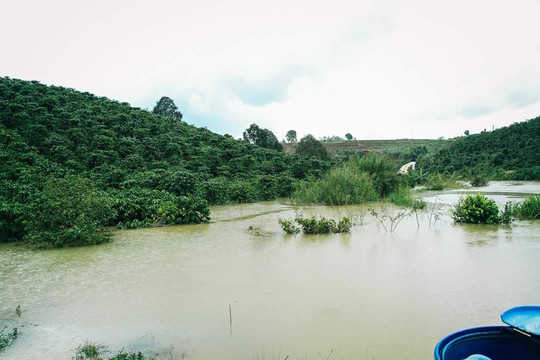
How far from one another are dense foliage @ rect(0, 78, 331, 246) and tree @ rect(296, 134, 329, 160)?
12.0 feet

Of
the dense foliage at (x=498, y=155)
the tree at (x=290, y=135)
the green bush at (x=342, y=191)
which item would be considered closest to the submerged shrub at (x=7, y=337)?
Result: the green bush at (x=342, y=191)

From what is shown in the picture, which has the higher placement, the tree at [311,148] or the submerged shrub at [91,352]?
the tree at [311,148]

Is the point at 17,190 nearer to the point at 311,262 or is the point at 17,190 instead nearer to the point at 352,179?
the point at 311,262

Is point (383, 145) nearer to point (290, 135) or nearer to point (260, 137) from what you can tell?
point (290, 135)

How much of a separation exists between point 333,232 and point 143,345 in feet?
14.4

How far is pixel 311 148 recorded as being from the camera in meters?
23.1

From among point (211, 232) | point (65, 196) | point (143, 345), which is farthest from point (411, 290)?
point (65, 196)

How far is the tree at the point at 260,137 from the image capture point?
24.3m

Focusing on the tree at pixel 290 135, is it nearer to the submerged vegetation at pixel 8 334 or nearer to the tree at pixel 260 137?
the tree at pixel 260 137

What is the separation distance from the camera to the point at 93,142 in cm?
1384

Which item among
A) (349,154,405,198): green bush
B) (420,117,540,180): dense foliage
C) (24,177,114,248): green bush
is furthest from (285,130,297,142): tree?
(24,177,114,248): green bush

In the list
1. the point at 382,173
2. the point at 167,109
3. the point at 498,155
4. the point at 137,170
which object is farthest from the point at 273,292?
the point at 167,109

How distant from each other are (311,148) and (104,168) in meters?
13.4

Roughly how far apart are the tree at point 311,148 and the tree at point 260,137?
5.71 feet
